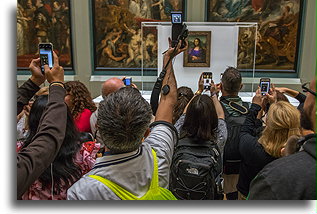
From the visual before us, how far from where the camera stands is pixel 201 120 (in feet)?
7.93

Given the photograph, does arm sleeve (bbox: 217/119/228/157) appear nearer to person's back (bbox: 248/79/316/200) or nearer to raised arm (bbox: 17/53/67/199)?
person's back (bbox: 248/79/316/200)

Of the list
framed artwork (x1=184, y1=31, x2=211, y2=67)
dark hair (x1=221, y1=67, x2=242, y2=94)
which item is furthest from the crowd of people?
framed artwork (x1=184, y1=31, x2=211, y2=67)

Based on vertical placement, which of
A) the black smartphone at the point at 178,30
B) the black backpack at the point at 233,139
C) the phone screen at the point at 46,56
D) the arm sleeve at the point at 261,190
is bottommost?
the black backpack at the point at 233,139

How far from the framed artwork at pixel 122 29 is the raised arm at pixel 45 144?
7.16m

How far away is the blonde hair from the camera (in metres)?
2.30

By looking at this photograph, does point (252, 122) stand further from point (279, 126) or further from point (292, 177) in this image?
point (292, 177)

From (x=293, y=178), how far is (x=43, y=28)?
30.0 feet

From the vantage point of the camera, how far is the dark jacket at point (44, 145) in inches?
48.7

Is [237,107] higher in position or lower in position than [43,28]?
lower

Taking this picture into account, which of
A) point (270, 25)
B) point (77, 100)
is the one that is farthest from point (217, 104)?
point (270, 25)

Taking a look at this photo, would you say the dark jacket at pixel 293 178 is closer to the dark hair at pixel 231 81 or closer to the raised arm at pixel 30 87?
the raised arm at pixel 30 87

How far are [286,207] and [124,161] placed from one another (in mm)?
709

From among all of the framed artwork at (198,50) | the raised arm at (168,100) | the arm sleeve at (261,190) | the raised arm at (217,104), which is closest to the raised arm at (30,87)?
the raised arm at (168,100)

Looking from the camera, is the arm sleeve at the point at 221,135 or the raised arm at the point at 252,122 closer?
the arm sleeve at the point at 221,135
